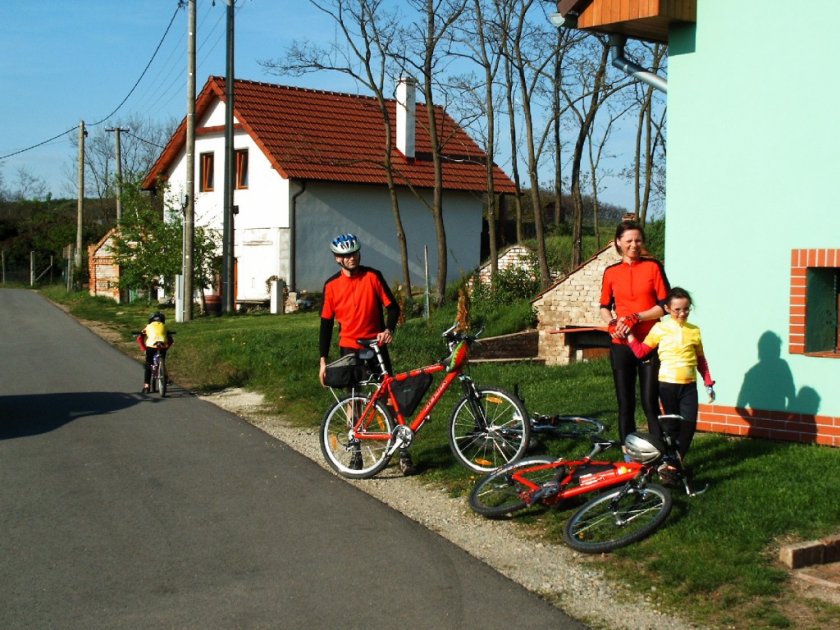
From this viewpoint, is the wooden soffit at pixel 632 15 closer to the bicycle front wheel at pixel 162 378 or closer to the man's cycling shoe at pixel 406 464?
the man's cycling shoe at pixel 406 464

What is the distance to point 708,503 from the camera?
6.90 metres

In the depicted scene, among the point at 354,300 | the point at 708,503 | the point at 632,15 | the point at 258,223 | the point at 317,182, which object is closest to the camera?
the point at 708,503

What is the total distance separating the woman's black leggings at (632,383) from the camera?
771 cm

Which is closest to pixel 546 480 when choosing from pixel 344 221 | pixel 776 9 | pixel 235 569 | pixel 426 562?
pixel 426 562

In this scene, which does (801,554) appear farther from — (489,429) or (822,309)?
(822,309)

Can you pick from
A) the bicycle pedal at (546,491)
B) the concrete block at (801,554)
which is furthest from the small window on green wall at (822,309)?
the concrete block at (801,554)

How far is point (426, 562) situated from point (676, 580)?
143cm

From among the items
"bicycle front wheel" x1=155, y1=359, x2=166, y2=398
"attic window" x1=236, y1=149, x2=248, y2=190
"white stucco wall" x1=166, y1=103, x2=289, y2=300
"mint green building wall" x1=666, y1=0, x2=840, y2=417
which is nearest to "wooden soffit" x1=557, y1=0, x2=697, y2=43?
"mint green building wall" x1=666, y1=0, x2=840, y2=417

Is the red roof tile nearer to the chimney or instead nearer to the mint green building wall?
the chimney

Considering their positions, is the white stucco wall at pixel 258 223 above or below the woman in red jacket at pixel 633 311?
above

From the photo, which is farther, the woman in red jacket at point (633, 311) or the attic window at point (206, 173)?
the attic window at point (206, 173)

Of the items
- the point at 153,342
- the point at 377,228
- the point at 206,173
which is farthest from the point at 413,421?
the point at 206,173

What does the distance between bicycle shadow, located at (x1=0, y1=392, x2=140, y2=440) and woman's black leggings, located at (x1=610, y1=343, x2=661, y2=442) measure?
6.10 meters

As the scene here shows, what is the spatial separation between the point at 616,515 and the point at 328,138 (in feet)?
92.4
